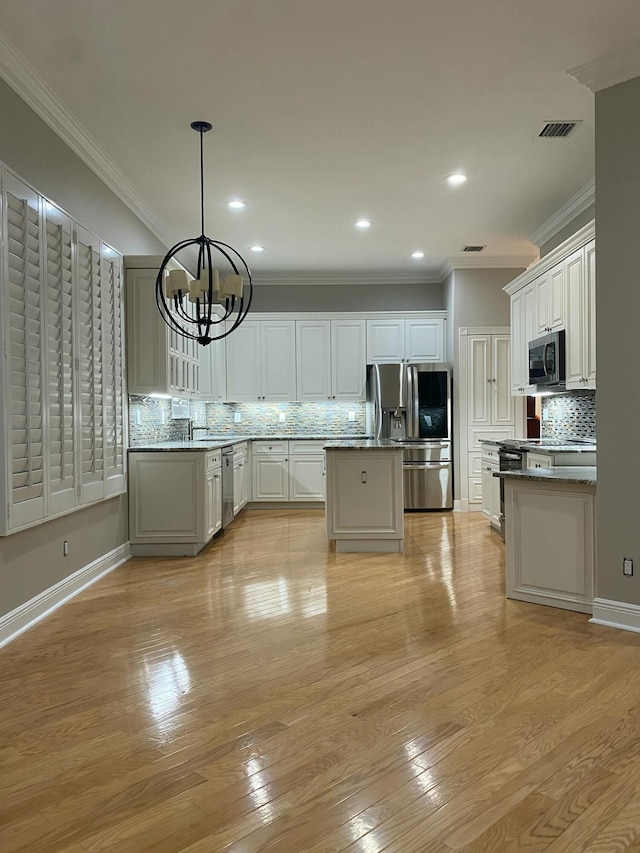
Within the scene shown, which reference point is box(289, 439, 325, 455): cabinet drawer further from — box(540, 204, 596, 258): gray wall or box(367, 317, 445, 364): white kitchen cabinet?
box(540, 204, 596, 258): gray wall

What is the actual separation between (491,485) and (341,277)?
144 inches

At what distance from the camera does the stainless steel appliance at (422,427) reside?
7.70 meters

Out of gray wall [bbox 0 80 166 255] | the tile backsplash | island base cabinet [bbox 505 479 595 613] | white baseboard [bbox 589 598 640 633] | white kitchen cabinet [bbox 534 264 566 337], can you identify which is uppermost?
gray wall [bbox 0 80 166 255]

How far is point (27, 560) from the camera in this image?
3562mm

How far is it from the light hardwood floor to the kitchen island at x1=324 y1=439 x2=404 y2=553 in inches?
46.9

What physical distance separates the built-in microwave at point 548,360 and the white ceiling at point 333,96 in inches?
51.5

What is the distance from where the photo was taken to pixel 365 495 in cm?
535

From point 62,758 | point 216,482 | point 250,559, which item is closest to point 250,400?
point 216,482

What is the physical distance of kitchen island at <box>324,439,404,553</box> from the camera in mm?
5332

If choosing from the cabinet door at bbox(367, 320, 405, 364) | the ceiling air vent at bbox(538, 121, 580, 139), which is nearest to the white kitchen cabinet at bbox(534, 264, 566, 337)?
the ceiling air vent at bbox(538, 121, 580, 139)

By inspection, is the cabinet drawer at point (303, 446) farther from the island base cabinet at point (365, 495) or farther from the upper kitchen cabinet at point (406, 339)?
the island base cabinet at point (365, 495)

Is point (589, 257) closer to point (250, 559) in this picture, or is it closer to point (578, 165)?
point (578, 165)

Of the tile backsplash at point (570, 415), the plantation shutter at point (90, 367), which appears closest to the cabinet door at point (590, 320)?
the tile backsplash at point (570, 415)

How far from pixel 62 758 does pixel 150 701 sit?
46 centimetres
